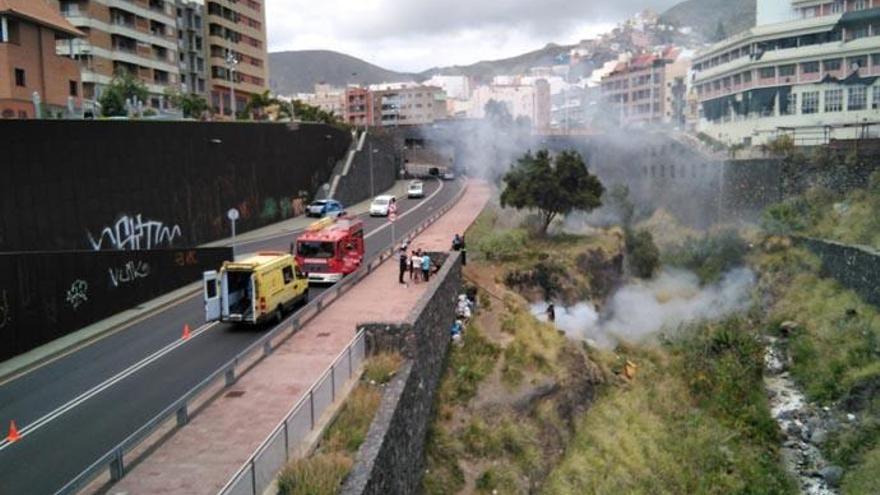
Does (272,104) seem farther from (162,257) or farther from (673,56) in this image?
(673,56)

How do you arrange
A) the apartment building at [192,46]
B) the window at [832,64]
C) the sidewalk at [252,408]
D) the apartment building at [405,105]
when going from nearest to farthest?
the sidewalk at [252,408] < the window at [832,64] < the apartment building at [192,46] < the apartment building at [405,105]

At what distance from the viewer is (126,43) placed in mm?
62906

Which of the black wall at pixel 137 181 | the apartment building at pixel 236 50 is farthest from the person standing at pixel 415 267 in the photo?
the apartment building at pixel 236 50

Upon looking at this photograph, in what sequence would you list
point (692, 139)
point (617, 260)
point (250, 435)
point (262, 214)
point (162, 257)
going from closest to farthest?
point (250, 435) → point (162, 257) → point (617, 260) → point (262, 214) → point (692, 139)

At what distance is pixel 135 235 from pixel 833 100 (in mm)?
A: 53167

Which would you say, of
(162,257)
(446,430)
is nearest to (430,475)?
(446,430)

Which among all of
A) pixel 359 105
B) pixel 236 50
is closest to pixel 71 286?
pixel 236 50

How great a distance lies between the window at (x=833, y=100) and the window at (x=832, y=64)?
1.75 metres

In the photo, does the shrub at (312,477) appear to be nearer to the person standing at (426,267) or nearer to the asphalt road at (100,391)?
the asphalt road at (100,391)

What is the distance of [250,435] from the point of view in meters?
13.1

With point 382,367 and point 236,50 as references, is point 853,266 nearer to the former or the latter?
point 382,367

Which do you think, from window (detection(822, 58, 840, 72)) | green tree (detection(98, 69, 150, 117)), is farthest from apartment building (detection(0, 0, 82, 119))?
window (detection(822, 58, 840, 72))

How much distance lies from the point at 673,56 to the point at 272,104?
79.2 m

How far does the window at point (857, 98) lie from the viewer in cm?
5994
